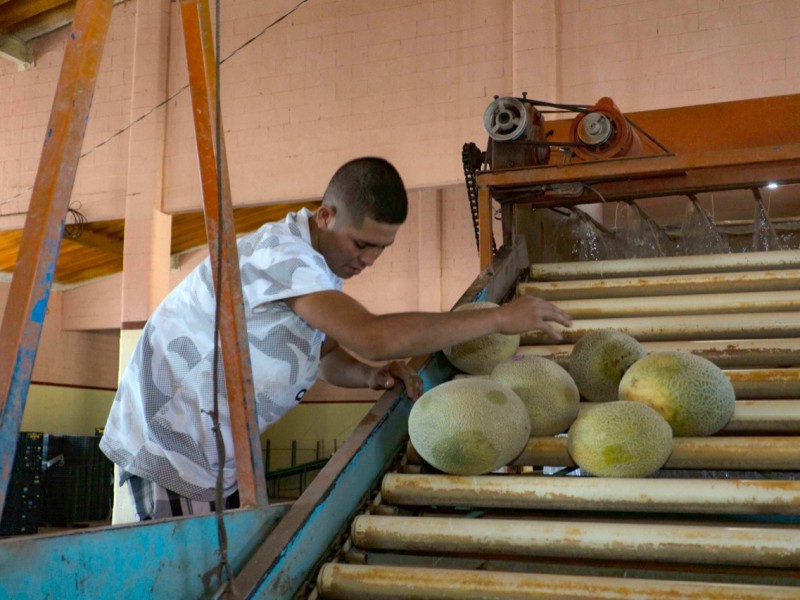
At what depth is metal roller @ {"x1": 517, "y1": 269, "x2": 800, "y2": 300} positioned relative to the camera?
2758 mm

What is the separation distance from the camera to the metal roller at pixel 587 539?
61.5 inches

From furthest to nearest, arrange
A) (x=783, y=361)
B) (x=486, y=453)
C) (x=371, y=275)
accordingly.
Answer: (x=371, y=275), (x=783, y=361), (x=486, y=453)

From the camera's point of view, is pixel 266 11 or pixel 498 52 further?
pixel 266 11

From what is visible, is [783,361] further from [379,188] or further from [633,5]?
[633,5]

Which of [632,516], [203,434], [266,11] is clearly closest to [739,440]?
[632,516]

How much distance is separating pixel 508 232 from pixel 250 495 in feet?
6.52

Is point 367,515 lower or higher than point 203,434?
lower

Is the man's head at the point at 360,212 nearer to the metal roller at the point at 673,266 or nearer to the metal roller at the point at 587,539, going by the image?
the metal roller at the point at 587,539

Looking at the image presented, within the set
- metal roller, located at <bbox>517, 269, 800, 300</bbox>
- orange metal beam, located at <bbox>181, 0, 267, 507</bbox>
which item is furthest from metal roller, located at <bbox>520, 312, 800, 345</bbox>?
orange metal beam, located at <bbox>181, 0, 267, 507</bbox>

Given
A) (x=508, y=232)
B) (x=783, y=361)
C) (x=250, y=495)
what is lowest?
(x=250, y=495)

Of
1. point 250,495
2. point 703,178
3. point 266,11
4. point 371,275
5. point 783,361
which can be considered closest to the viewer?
point 250,495

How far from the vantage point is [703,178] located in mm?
→ 3234

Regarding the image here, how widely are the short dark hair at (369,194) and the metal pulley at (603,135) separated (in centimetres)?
158

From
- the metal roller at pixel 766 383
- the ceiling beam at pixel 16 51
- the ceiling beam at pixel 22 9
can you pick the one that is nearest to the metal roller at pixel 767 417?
the metal roller at pixel 766 383
